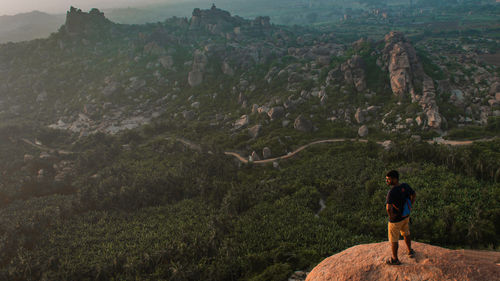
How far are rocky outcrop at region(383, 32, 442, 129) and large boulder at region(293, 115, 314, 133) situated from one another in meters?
22.4

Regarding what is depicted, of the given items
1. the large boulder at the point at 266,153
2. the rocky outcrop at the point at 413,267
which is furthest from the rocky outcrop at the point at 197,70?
the rocky outcrop at the point at 413,267

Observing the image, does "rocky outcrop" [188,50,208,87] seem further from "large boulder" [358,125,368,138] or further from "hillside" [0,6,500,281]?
"large boulder" [358,125,368,138]

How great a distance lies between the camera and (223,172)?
182 ft

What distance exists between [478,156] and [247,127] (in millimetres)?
46851

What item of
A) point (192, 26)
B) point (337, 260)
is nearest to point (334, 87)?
point (337, 260)

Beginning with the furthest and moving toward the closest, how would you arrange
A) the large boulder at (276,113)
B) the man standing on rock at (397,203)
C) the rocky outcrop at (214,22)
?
1. the rocky outcrop at (214,22)
2. the large boulder at (276,113)
3. the man standing on rock at (397,203)

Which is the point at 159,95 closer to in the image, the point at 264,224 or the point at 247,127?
the point at 247,127

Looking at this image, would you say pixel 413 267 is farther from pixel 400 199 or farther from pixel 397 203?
pixel 400 199

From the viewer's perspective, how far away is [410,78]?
233ft

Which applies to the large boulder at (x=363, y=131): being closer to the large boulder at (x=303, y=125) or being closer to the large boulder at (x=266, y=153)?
the large boulder at (x=303, y=125)

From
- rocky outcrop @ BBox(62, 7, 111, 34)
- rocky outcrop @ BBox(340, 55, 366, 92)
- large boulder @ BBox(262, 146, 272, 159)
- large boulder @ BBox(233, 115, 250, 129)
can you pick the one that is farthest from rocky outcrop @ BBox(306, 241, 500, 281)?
rocky outcrop @ BBox(62, 7, 111, 34)

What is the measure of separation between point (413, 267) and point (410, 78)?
227ft

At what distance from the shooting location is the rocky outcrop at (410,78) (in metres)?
59.1

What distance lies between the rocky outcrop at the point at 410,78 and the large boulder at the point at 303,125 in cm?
2240
